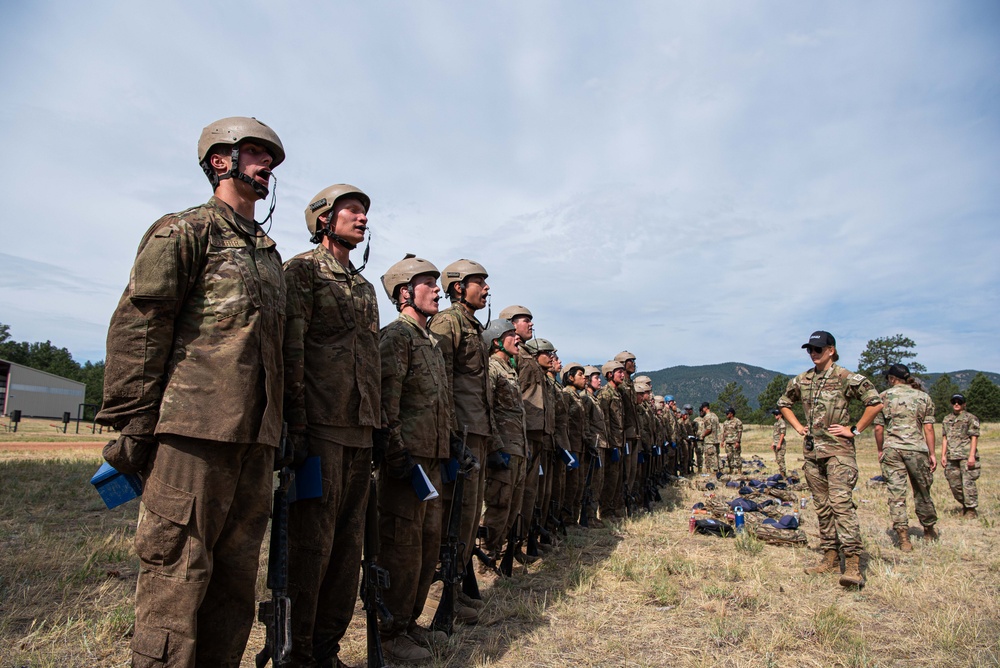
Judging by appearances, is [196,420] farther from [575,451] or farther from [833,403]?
[575,451]

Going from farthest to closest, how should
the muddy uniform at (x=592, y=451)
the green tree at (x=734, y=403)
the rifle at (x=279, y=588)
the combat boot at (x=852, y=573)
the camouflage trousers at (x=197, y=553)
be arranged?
1. the green tree at (x=734, y=403)
2. the muddy uniform at (x=592, y=451)
3. the combat boot at (x=852, y=573)
4. the rifle at (x=279, y=588)
5. the camouflage trousers at (x=197, y=553)

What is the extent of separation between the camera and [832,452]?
700 cm

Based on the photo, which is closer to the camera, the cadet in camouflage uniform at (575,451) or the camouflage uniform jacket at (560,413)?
the camouflage uniform jacket at (560,413)

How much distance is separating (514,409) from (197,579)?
4868 mm

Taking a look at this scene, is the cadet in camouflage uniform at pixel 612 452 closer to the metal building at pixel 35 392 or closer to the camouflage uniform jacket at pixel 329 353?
the camouflage uniform jacket at pixel 329 353

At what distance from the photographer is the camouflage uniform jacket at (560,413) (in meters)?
9.73

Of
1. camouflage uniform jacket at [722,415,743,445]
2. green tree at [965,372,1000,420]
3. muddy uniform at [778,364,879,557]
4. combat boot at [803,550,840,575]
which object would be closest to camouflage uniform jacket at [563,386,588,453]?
muddy uniform at [778,364,879,557]

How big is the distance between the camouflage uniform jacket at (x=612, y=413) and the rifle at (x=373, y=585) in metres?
8.12

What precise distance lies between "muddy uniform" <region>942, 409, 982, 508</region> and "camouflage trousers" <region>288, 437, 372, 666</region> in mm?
12068

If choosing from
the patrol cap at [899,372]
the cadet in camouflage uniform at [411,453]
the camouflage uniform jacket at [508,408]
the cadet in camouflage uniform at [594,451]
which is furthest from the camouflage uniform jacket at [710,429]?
the cadet in camouflage uniform at [411,453]

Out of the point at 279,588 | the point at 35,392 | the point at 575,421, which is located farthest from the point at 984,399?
the point at 35,392

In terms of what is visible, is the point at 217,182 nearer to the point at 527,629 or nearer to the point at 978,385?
the point at 527,629

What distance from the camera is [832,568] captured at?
6.93m

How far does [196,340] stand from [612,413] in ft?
33.1
